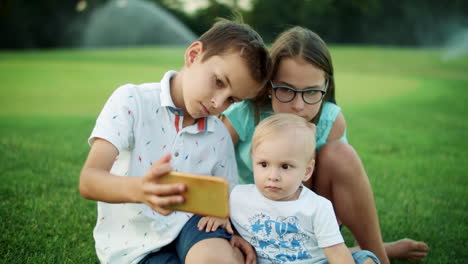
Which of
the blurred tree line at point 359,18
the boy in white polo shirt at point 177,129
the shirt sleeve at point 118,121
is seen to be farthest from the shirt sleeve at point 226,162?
the blurred tree line at point 359,18

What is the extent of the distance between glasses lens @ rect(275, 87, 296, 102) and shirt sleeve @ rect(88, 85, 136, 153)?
0.73 m

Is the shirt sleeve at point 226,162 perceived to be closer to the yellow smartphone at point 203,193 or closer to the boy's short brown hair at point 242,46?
the boy's short brown hair at point 242,46

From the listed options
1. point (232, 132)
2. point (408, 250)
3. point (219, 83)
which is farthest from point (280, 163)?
point (408, 250)

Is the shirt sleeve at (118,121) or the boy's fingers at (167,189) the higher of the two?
the shirt sleeve at (118,121)

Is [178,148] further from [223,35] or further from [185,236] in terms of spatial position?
[223,35]

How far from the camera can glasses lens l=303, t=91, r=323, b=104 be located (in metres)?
2.19

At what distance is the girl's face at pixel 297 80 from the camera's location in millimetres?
2172

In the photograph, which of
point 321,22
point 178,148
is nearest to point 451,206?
point 178,148

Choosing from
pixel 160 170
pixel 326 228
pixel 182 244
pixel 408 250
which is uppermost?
pixel 160 170

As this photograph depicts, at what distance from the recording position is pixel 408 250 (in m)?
2.29

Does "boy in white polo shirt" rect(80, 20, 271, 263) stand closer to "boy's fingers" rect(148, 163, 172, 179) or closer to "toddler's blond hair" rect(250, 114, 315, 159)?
"toddler's blond hair" rect(250, 114, 315, 159)

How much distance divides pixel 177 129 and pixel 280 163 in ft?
1.57

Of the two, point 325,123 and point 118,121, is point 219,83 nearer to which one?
point 118,121

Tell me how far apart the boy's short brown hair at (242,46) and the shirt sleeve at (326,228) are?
2.01 feet
